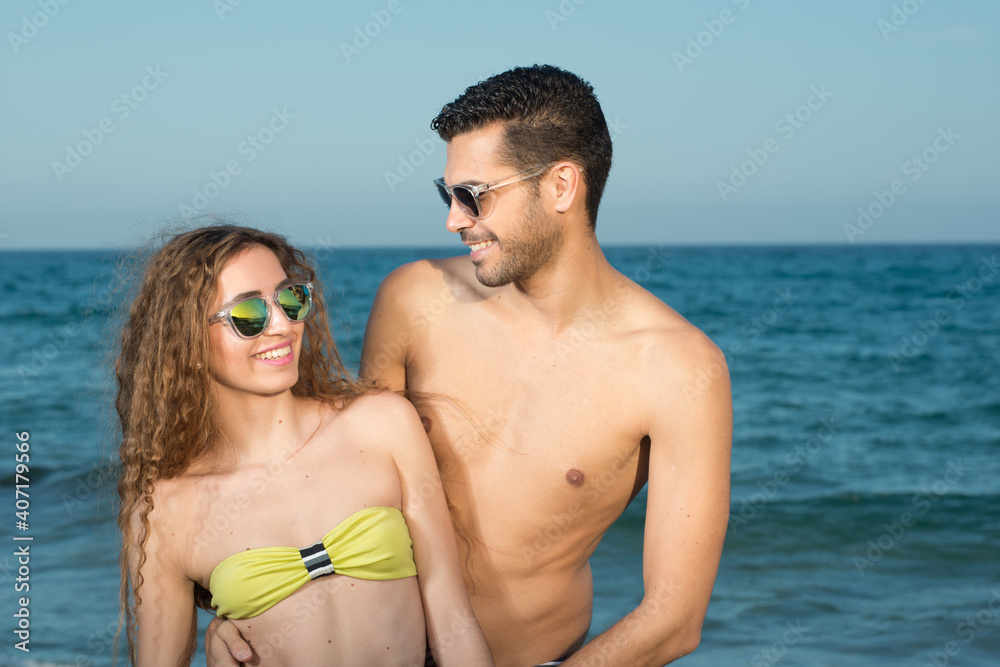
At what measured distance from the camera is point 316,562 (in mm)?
2496

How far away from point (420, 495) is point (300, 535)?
13.8 inches

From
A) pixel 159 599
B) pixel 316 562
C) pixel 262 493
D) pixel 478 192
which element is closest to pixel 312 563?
pixel 316 562

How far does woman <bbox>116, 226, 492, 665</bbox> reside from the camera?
2.49 metres

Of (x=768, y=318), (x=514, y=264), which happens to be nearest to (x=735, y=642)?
(x=514, y=264)

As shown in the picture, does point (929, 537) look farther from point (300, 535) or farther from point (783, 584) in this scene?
point (300, 535)

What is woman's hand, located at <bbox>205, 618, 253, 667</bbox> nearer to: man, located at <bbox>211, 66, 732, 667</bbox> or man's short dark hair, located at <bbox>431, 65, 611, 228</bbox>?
man, located at <bbox>211, 66, 732, 667</bbox>

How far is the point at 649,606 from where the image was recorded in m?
2.69

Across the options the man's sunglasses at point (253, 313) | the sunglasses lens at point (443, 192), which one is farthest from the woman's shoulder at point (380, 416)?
the sunglasses lens at point (443, 192)

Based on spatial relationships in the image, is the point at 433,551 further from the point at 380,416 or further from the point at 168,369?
the point at 168,369

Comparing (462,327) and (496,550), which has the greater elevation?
(462,327)

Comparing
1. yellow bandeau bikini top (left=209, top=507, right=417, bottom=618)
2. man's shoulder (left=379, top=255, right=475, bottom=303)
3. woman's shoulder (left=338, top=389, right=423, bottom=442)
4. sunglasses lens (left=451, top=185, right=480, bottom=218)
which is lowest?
yellow bandeau bikini top (left=209, top=507, right=417, bottom=618)

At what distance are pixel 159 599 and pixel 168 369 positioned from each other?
62 cm

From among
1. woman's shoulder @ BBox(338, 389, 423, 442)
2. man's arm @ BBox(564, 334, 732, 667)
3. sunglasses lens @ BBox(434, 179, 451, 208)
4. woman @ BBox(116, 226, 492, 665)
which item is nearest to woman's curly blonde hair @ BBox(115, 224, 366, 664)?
woman @ BBox(116, 226, 492, 665)

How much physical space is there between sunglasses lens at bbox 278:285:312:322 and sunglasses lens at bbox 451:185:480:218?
1.78ft
